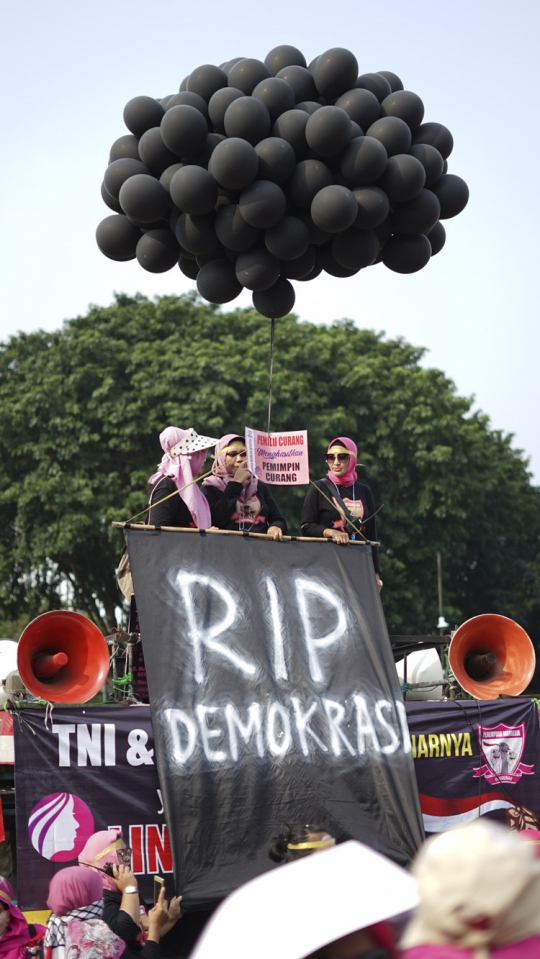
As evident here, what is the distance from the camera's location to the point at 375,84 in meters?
7.30

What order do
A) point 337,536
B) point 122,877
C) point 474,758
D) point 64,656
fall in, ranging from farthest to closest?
point 474,758
point 337,536
point 64,656
point 122,877

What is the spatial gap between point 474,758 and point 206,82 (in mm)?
4804

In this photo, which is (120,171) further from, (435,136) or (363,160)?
(435,136)

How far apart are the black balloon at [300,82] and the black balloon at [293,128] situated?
0.33 metres

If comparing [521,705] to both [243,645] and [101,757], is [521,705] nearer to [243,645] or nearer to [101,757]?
[243,645]

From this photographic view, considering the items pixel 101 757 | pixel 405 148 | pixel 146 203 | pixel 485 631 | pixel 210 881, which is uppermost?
pixel 405 148

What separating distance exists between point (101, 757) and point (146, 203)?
3.48 metres

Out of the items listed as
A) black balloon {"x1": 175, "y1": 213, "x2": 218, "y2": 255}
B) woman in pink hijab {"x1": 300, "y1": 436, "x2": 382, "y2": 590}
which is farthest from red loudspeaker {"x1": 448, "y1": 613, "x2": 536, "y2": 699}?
black balloon {"x1": 175, "y1": 213, "x2": 218, "y2": 255}

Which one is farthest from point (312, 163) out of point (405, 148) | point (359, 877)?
point (359, 877)

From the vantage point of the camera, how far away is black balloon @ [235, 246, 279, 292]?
702cm

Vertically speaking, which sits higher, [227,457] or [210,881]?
[227,457]

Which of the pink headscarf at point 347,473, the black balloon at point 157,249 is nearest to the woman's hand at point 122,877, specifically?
the pink headscarf at point 347,473

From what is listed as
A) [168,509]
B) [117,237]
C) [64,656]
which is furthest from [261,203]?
[64,656]

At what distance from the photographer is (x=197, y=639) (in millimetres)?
5988
